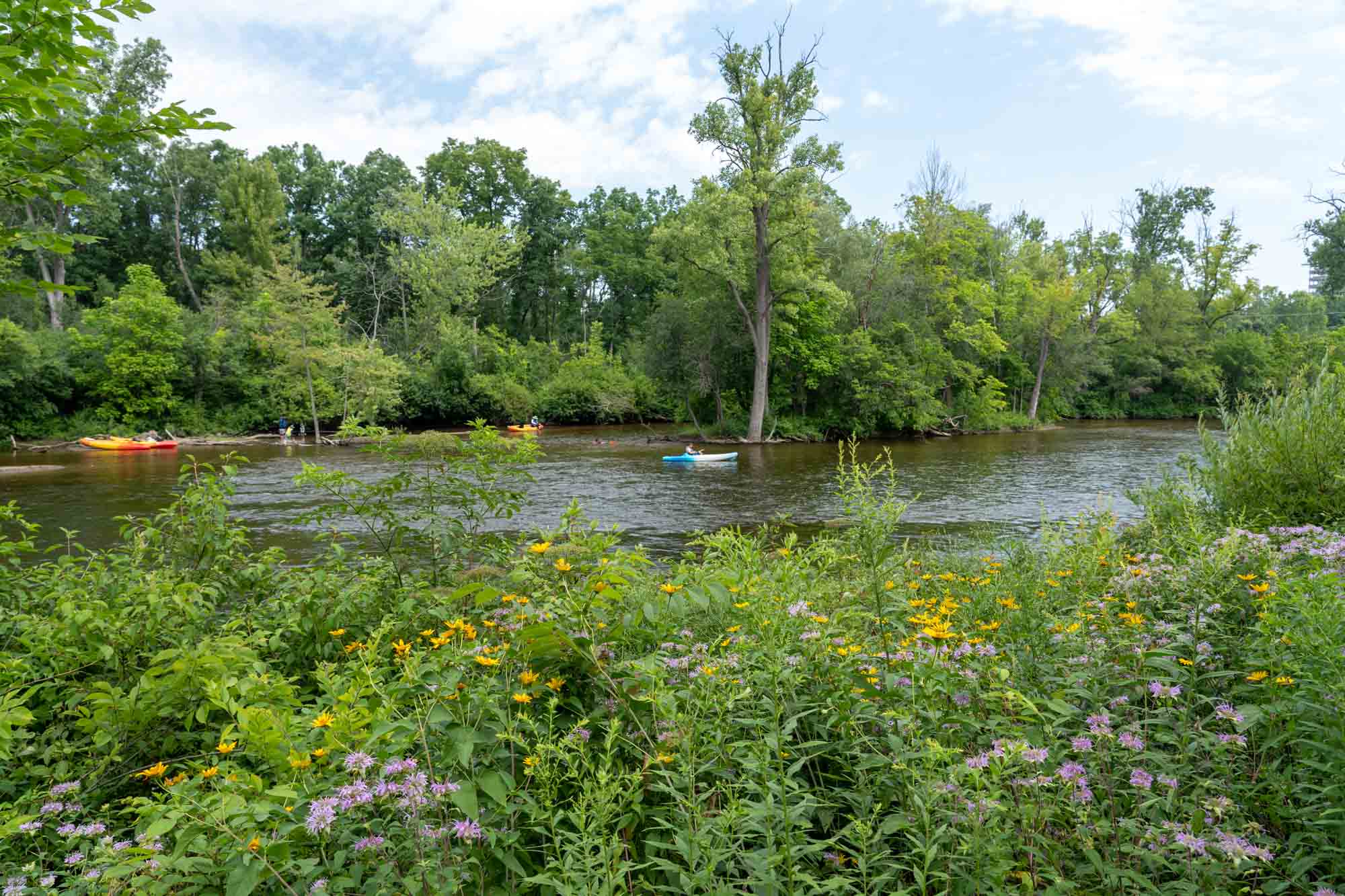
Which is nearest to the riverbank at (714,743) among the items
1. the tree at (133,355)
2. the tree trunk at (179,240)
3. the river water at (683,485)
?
the river water at (683,485)

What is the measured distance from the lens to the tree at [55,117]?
9.59ft

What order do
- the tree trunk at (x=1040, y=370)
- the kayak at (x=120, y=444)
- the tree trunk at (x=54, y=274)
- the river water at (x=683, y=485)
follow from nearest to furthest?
the river water at (x=683, y=485)
the kayak at (x=120, y=444)
the tree trunk at (x=54, y=274)
the tree trunk at (x=1040, y=370)

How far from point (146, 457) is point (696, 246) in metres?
21.1

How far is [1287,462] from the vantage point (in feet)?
18.8

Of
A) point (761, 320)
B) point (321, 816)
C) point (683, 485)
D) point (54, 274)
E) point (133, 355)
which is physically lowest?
point (683, 485)

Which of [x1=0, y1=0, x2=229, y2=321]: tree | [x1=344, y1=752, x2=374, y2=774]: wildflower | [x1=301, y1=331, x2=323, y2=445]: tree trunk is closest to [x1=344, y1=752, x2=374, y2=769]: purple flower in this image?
[x1=344, y1=752, x2=374, y2=774]: wildflower

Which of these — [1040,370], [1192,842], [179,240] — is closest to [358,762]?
[1192,842]

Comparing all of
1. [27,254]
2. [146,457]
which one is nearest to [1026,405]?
[146,457]

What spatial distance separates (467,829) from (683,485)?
16144 millimetres

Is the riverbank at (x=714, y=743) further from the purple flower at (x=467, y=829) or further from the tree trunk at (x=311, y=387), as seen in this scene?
the tree trunk at (x=311, y=387)

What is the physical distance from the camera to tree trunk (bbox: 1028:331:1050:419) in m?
40.9

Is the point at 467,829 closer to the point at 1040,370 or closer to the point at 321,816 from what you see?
the point at 321,816

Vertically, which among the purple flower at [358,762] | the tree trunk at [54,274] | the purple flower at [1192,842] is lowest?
the purple flower at [1192,842]

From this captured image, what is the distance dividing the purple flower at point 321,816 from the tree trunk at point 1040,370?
44.2 meters
